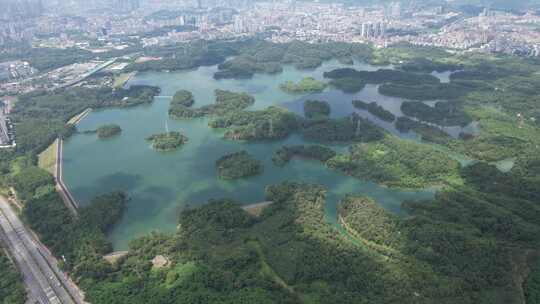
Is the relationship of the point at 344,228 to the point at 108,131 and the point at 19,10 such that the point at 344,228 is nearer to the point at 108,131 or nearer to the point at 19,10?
the point at 108,131

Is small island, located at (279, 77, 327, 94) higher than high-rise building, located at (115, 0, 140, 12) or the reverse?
the reverse

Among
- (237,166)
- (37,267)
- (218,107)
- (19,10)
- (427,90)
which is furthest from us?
(19,10)

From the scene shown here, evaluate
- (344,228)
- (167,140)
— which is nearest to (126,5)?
(167,140)

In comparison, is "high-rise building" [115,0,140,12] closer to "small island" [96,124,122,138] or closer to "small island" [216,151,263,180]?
"small island" [96,124,122,138]

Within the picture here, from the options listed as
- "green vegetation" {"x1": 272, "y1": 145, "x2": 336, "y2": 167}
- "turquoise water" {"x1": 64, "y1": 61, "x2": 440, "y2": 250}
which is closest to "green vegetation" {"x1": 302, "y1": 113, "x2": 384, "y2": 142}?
"turquoise water" {"x1": 64, "y1": 61, "x2": 440, "y2": 250}

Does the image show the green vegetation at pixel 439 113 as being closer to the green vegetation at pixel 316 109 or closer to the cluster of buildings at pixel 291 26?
the green vegetation at pixel 316 109

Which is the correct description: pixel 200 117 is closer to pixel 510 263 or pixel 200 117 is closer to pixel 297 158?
pixel 297 158
